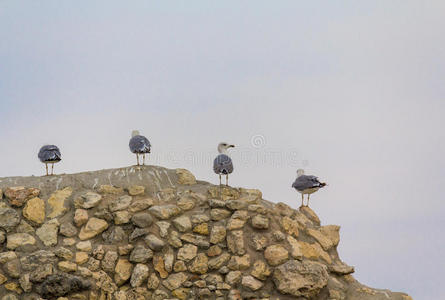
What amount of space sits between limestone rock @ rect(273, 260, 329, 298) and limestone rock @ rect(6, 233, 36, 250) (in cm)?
685

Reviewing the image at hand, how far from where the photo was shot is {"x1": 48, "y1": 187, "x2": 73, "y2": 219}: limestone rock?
15.3 metres

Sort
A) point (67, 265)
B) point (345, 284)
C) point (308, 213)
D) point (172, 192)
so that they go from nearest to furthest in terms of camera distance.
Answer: point (67, 265) → point (345, 284) → point (172, 192) → point (308, 213)

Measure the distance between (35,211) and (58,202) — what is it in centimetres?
71

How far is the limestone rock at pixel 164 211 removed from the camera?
592 inches

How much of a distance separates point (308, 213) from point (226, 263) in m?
4.34

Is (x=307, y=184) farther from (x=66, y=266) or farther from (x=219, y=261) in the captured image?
(x=66, y=266)

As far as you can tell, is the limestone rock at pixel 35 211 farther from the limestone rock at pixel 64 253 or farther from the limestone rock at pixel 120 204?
the limestone rock at pixel 120 204

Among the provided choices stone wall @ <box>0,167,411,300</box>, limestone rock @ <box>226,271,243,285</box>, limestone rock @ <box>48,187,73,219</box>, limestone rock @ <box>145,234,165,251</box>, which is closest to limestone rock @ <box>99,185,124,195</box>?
stone wall @ <box>0,167,411,300</box>

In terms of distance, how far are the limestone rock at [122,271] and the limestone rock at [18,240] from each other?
8.28ft

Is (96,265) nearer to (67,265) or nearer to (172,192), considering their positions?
(67,265)

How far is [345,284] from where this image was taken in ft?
49.7

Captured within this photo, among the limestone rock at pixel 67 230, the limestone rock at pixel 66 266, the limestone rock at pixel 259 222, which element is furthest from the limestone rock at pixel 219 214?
the limestone rock at pixel 66 266

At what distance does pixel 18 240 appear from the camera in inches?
574

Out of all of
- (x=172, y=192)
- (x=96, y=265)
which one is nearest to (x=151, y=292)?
(x=96, y=265)
